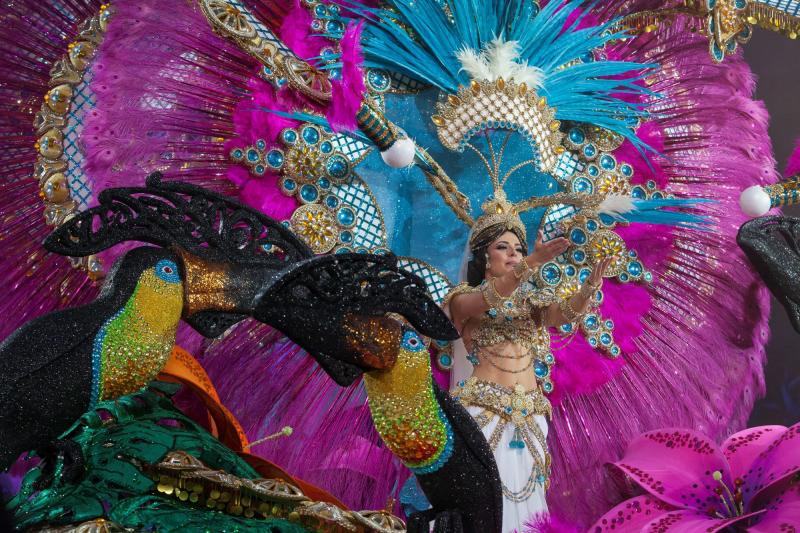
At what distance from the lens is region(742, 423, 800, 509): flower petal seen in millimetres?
1546

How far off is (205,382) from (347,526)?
0.36 meters

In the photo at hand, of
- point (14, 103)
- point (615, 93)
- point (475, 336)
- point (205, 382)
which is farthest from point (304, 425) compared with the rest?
point (615, 93)

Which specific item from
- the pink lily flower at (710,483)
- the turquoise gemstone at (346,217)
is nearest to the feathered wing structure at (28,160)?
the turquoise gemstone at (346,217)

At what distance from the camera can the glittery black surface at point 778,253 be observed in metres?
2.11

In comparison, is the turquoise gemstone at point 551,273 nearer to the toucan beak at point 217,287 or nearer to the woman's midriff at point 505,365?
the woman's midriff at point 505,365

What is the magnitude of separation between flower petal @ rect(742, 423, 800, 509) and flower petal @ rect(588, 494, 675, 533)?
0.13 meters

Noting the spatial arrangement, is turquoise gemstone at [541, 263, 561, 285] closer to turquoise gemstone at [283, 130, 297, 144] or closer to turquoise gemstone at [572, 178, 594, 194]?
turquoise gemstone at [572, 178, 594, 194]

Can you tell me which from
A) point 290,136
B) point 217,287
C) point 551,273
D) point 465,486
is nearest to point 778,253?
point 551,273

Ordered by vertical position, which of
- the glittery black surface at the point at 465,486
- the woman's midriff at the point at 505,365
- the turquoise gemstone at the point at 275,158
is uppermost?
the turquoise gemstone at the point at 275,158

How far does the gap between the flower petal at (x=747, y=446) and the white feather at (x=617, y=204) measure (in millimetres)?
563

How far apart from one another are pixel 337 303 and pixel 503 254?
915 mm

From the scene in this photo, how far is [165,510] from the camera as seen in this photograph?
986mm

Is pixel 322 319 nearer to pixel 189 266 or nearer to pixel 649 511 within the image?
pixel 189 266

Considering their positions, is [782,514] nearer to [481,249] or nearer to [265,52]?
[481,249]
